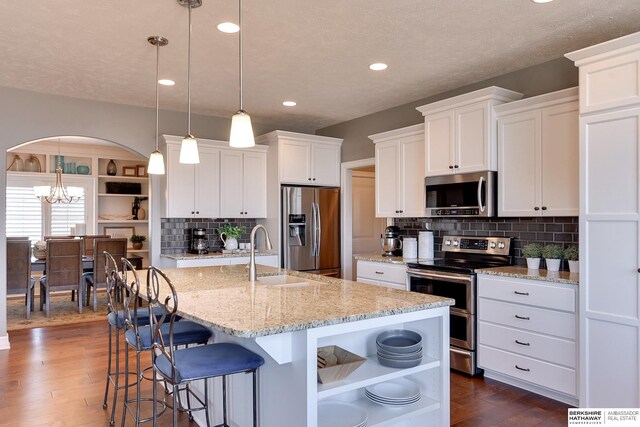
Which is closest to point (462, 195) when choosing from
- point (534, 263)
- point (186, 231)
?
point (534, 263)

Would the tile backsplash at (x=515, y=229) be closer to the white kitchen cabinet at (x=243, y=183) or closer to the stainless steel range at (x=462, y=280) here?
the stainless steel range at (x=462, y=280)

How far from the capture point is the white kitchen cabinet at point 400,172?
177 inches

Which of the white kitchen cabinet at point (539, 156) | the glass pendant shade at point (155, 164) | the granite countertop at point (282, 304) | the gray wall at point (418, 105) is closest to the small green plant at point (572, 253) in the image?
the white kitchen cabinet at point (539, 156)

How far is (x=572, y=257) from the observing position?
3291mm

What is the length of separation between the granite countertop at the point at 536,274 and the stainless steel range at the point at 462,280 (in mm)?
157

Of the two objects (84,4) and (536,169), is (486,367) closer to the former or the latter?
(536,169)

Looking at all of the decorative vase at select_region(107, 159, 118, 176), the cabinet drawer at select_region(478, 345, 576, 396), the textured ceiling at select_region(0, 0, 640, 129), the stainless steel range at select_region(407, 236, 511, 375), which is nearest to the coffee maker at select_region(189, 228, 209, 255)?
the textured ceiling at select_region(0, 0, 640, 129)

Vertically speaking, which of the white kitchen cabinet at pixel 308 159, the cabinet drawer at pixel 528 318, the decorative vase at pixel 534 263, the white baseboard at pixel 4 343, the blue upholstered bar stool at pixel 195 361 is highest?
the white kitchen cabinet at pixel 308 159

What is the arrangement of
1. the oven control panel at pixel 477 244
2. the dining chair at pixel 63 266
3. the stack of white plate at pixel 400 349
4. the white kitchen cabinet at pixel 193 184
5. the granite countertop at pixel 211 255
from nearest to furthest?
the stack of white plate at pixel 400 349 < the oven control panel at pixel 477 244 < the granite countertop at pixel 211 255 < the white kitchen cabinet at pixel 193 184 < the dining chair at pixel 63 266

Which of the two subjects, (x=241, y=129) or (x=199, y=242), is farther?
(x=199, y=242)

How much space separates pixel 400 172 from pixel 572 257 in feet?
6.16

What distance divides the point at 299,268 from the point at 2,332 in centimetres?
306

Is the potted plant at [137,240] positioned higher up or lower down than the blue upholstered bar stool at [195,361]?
higher up

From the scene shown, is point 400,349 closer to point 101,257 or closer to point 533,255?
point 533,255
